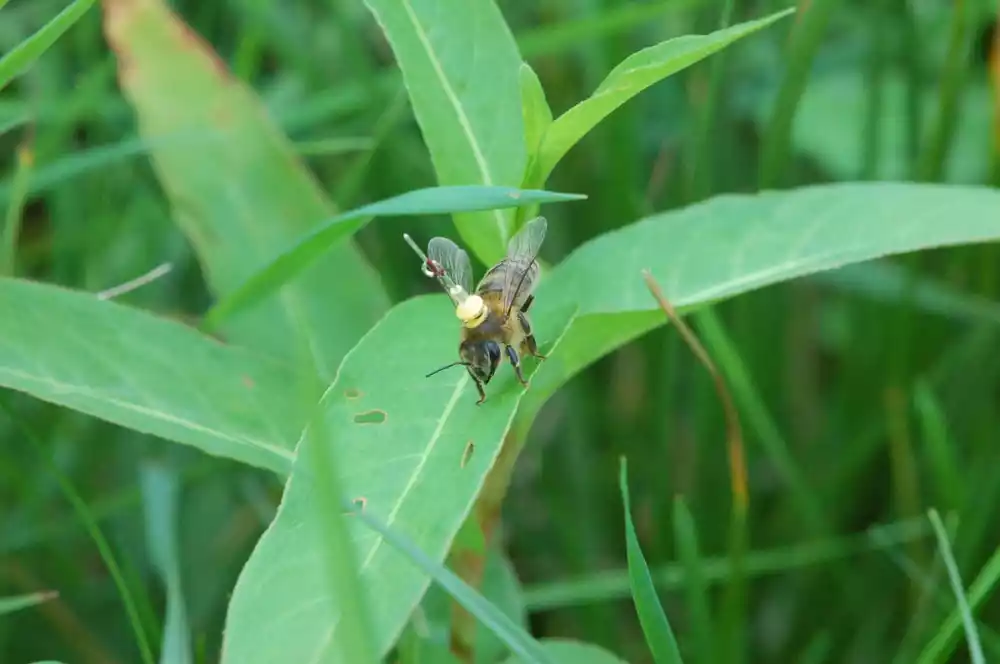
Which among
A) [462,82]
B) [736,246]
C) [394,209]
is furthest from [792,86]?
[394,209]

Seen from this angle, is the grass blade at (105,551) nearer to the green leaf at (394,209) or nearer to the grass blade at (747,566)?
the green leaf at (394,209)

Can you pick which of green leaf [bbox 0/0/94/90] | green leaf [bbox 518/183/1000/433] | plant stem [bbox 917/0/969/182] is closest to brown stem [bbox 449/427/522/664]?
green leaf [bbox 518/183/1000/433]

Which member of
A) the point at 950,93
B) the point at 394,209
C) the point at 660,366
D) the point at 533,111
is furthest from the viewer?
the point at 660,366

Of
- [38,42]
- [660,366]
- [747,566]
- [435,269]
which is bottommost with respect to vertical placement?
[747,566]

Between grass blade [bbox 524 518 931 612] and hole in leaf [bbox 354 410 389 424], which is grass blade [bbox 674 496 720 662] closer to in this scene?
grass blade [bbox 524 518 931 612]

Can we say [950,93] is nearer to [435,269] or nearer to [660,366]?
[660,366]

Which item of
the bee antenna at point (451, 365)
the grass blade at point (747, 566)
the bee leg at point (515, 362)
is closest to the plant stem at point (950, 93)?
the grass blade at point (747, 566)
